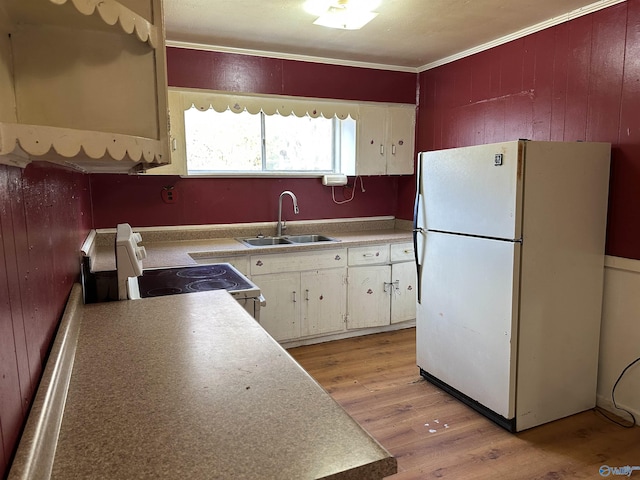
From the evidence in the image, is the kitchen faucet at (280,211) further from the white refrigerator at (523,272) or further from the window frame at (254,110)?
the white refrigerator at (523,272)

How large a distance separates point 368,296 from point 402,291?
0.34 meters

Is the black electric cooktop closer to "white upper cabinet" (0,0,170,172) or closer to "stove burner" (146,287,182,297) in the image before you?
"stove burner" (146,287,182,297)

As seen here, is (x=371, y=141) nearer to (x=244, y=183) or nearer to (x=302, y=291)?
(x=244, y=183)

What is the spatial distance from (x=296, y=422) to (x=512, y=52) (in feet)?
10.3

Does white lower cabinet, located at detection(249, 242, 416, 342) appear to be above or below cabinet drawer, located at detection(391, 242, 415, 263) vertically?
below

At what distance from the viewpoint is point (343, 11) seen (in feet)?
8.45

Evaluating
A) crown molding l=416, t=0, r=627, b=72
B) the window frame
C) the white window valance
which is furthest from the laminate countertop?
crown molding l=416, t=0, r=627, b=72

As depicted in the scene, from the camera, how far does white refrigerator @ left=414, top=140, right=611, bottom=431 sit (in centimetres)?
230

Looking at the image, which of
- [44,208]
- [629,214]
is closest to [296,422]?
[44,208]

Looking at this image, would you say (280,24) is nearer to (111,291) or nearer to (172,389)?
(111,291)

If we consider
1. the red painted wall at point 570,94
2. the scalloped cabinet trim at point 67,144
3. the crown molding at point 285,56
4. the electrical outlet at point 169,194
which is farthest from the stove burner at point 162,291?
the red painted wall at point 570,94

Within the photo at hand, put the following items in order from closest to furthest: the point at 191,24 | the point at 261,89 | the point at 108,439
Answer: the point at 108,439 < the point at 191,24 < the point at 261,89

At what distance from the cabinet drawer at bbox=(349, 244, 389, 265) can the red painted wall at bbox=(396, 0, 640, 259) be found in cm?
108

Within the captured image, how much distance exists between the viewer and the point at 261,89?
3625mm
